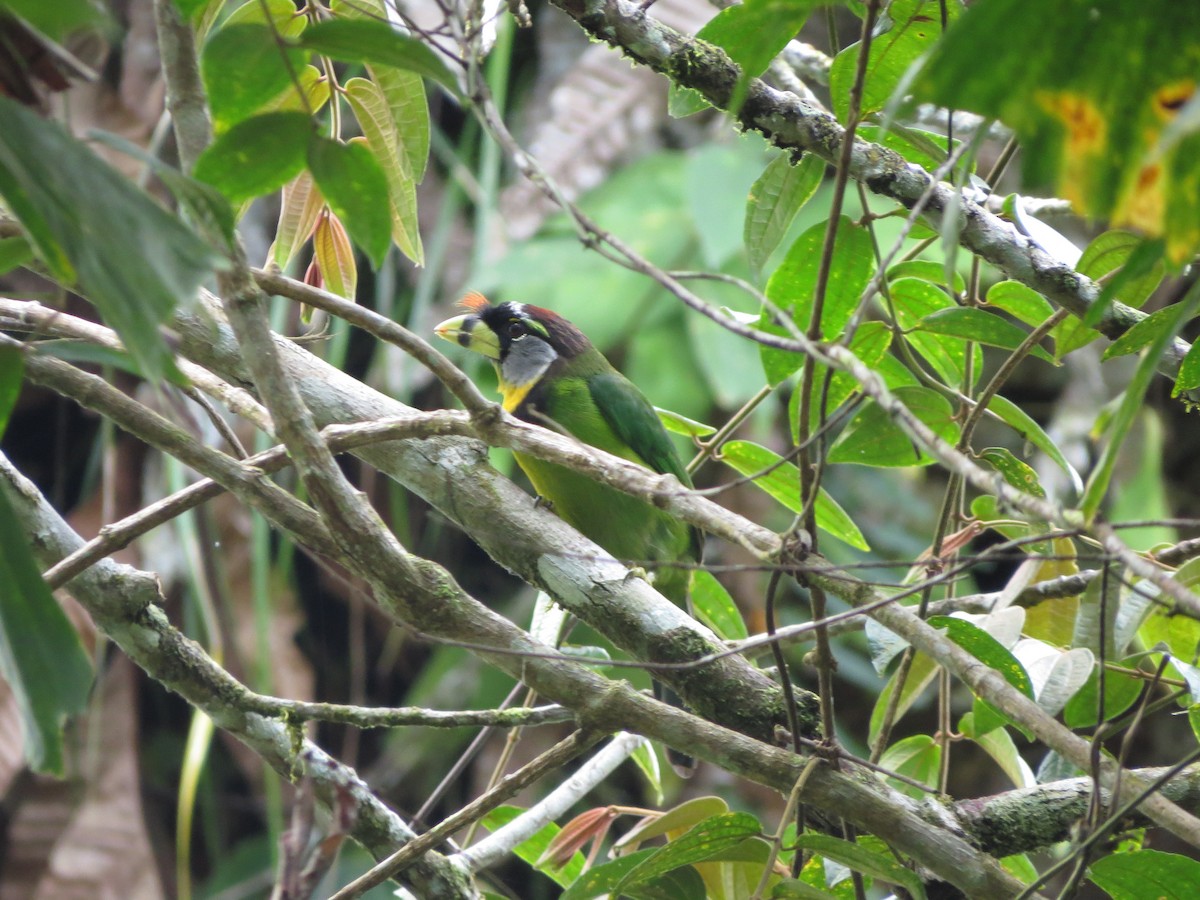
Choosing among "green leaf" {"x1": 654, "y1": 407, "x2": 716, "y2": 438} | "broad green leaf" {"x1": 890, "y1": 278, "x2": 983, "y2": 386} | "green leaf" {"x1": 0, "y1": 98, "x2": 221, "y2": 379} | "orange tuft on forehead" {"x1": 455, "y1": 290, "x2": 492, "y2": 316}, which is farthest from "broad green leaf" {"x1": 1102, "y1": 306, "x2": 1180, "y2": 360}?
"orange tuft on forehead" {"x1": 455, "y1": 290, "x2": 492, "y2": 316}

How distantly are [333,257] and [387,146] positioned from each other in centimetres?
22

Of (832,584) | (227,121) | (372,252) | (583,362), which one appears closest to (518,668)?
(832,584)

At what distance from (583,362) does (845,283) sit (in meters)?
1.49

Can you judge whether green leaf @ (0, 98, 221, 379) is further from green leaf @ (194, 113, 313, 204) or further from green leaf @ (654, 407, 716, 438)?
green leaf @ (654, 407, 716, 438)

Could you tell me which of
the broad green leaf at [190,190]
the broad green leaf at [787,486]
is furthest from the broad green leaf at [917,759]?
the broad green leaf at [190,190]

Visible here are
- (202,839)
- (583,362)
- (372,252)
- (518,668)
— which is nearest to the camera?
(372,252)

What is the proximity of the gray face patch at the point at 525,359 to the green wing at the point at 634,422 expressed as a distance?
17cm

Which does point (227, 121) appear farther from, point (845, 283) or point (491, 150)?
point (491, 150)

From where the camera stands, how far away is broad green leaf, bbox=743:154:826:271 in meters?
1.77

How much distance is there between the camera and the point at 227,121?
45.1 inches

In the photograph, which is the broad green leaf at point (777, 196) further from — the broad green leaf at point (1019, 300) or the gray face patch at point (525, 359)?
the gray face patch at point (525, 359)

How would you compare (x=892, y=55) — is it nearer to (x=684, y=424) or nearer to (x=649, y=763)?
(x=684, y=424)

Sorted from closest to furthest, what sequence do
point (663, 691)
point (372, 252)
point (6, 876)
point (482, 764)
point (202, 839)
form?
A: point (372, 252) < point (663, 691) < point (6, 876) < point (482, 764) < point (202, 839)

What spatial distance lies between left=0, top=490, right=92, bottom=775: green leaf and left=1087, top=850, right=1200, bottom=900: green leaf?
1.20 m
